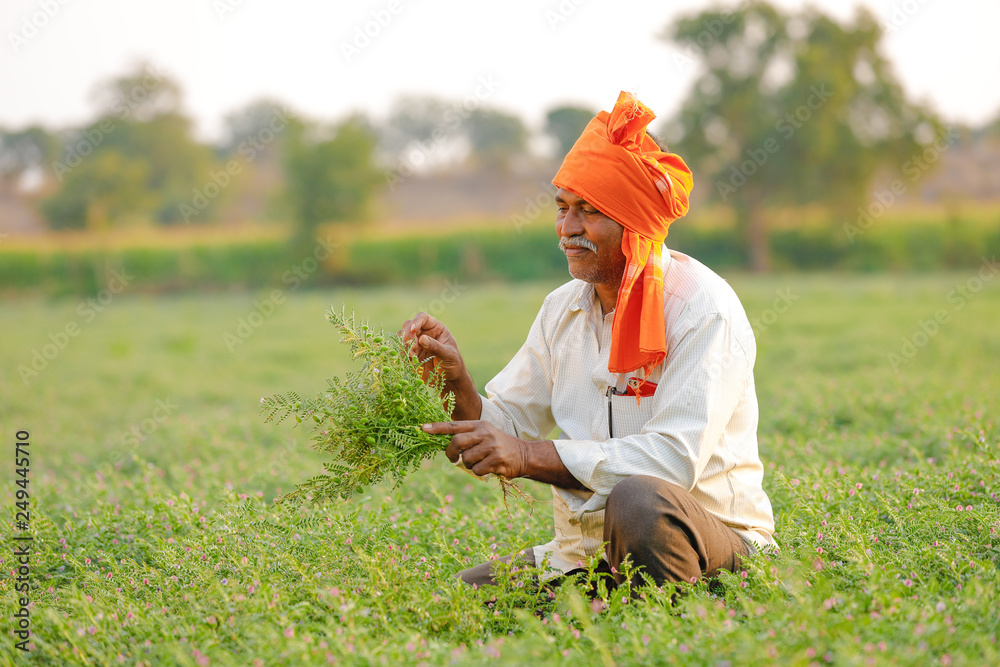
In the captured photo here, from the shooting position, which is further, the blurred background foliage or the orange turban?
the blurred background foliage

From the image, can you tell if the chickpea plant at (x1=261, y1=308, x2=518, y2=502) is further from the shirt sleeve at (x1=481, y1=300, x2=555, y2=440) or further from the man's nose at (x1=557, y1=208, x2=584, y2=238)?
the man's nose at (x1=557, y1=208, x2=584, y2=238)

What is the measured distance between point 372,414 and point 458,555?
890 millimetres

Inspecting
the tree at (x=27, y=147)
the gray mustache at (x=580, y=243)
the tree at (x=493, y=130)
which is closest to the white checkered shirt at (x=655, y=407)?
the gray mustache at (x=580, y=243)

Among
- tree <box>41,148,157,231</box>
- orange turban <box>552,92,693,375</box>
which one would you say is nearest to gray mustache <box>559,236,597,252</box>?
orange turban <box>552,92,693,375</box>

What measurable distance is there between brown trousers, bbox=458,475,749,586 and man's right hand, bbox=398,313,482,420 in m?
0.87

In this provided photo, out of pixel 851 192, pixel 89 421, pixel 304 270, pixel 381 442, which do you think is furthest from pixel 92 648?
pixel 851 192

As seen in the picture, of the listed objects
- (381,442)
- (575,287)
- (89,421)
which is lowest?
(89,421)

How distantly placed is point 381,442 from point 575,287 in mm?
1152

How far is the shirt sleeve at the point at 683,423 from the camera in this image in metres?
3.19

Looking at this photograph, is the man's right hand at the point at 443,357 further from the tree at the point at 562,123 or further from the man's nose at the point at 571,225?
the tree at the point at 562,123

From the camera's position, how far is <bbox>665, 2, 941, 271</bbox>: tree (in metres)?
33.5

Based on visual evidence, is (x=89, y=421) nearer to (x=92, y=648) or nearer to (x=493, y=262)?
(x=92, y=648)

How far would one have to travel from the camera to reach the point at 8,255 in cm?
3234

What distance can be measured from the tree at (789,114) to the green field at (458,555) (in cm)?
2645
